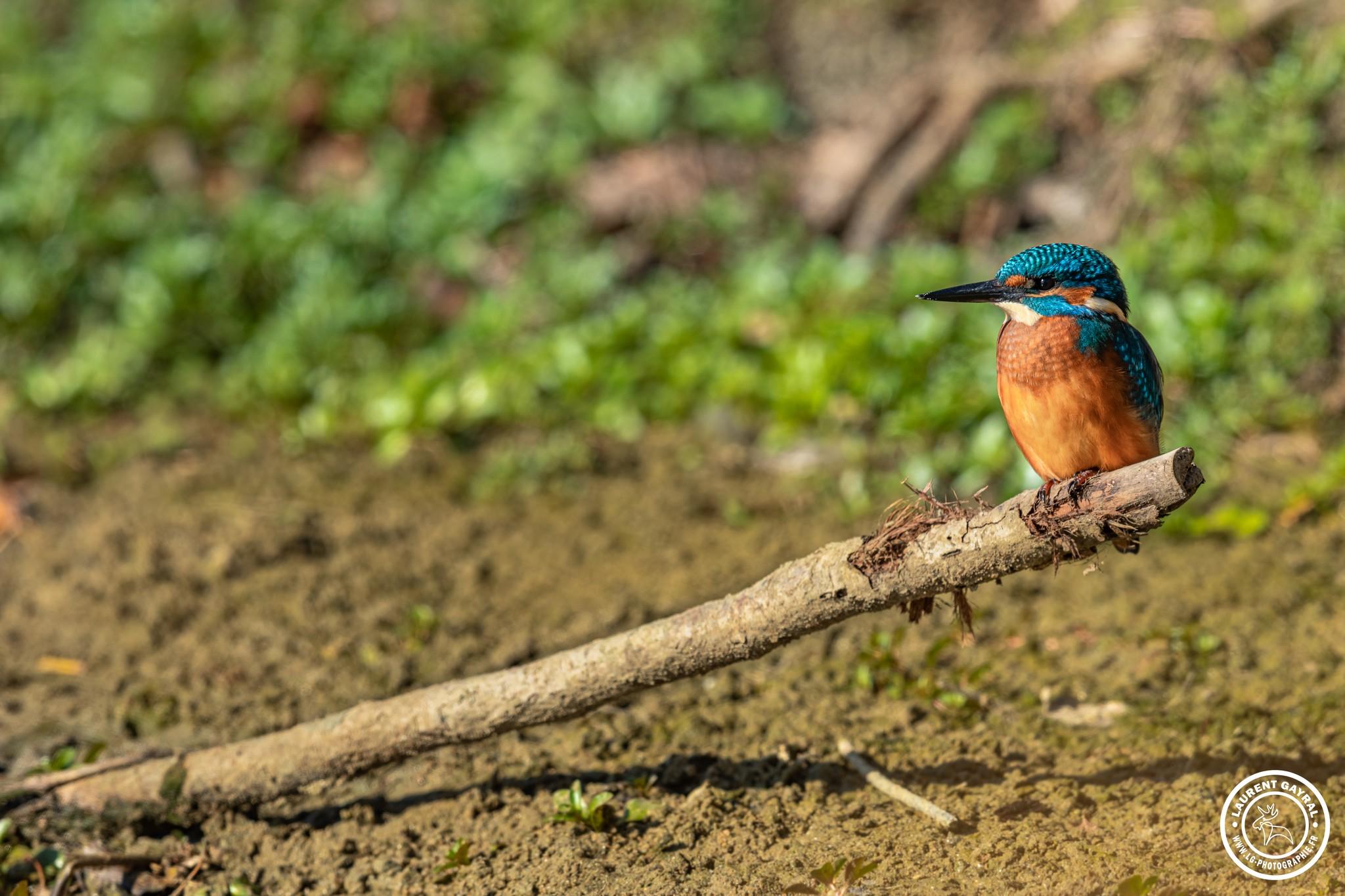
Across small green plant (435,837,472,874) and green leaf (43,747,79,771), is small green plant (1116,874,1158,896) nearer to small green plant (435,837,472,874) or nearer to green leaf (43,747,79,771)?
small green plant (435,837,472,874)

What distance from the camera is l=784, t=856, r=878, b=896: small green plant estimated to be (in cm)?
271

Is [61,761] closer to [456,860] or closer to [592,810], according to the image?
[456,860]

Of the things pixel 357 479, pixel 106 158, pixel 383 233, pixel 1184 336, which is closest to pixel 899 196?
pixel 1184 336

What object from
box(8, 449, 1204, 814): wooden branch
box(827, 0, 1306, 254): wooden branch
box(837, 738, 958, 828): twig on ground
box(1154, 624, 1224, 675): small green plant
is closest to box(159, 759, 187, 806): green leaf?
box(8, 449, 1204, 814): wooden branch

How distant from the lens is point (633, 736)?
3516mm

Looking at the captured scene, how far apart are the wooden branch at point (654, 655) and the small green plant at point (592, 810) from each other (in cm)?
20

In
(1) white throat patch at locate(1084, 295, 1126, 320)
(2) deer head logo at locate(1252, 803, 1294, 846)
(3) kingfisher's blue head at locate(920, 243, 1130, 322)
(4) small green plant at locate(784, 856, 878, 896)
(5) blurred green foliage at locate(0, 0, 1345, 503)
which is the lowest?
(2) deer head logo at locate(1252, 803, 1294, 846)

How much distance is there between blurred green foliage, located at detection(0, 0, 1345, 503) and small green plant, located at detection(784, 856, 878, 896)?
2324 mm

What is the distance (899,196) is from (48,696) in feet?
14.9

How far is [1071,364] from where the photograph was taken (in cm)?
288

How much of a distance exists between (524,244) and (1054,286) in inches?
168

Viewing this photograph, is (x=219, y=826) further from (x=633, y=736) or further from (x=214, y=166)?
(x=214, y=166)

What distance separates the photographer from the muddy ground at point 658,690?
2.95 meters

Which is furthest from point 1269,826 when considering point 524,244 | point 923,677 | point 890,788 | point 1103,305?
point 524,244
